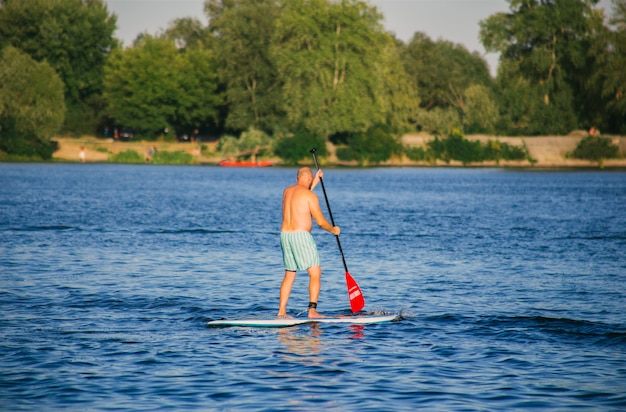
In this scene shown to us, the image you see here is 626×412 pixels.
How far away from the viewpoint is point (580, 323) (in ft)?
51.6

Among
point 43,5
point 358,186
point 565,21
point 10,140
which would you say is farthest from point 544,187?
point 43,5

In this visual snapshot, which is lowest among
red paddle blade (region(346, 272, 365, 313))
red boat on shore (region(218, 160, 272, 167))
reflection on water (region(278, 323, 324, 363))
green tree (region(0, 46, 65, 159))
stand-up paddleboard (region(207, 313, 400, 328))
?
reflection on water (region(278, 323, 324, 363))

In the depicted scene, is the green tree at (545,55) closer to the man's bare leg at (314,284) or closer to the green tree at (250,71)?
the green tree at (250,71)

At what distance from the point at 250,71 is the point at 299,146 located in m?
12.4

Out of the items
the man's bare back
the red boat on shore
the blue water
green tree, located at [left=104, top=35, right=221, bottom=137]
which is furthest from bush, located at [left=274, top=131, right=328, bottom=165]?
the man's bare back

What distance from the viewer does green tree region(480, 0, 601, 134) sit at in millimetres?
103812

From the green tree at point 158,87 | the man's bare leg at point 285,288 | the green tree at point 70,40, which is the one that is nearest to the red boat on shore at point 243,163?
the green tree at point 158,87

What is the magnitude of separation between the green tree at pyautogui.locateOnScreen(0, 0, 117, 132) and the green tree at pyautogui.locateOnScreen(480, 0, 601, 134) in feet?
154

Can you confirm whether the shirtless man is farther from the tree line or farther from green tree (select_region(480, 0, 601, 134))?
green tree (select_region(480, 0, 601, 134))

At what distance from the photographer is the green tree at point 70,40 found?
112 m

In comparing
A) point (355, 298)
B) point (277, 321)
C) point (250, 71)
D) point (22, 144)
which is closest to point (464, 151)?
point (250, 71)

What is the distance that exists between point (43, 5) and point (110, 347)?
106m

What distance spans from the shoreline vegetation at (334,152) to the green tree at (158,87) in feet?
11.4

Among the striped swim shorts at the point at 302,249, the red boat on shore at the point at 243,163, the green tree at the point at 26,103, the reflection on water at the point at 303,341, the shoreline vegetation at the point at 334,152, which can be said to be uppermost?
the green tree at the point at 26,103
